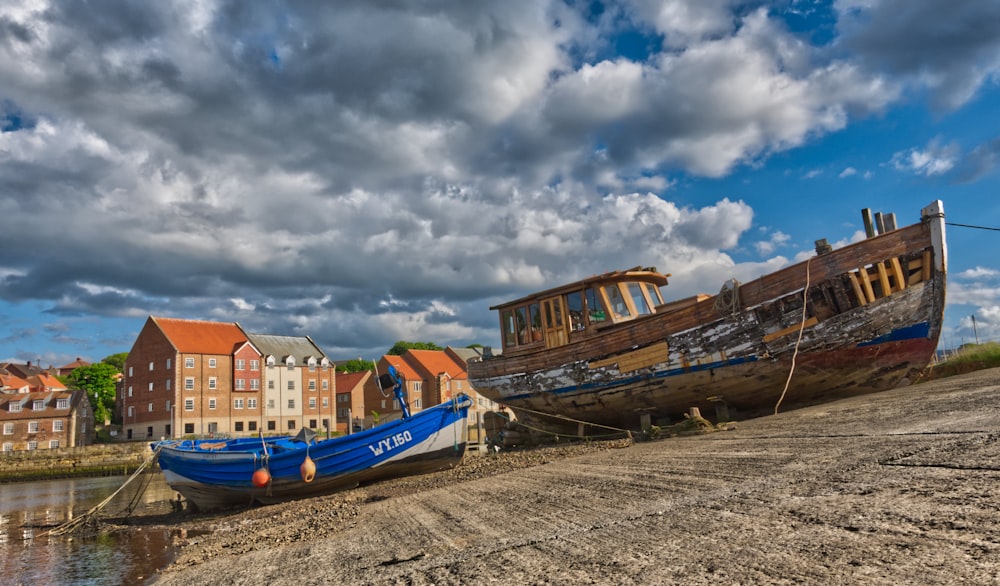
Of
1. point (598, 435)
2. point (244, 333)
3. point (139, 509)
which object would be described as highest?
point (244, 333)

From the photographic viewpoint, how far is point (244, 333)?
6328cm

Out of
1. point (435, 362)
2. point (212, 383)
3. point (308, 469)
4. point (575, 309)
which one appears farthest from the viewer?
point (435, 362)

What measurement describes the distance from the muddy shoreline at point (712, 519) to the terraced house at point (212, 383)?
4819cm

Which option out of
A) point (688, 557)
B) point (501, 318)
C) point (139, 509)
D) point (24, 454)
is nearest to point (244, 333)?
point (24, 454)

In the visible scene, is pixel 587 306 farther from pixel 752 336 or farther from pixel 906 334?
pixel 906 334

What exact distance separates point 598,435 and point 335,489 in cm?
658

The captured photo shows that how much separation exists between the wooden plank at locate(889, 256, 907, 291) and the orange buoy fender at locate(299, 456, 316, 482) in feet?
42.4

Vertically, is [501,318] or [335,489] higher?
[501,318]

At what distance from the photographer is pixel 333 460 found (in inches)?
535

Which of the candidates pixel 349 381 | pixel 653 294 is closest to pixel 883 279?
pixel 653 294

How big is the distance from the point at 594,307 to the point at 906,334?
6.88 metres

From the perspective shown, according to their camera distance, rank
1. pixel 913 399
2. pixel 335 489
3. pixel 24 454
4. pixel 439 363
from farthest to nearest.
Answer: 1. pixel 439 363
2. pixel 24 454
3. pixel 335 489
4. pixel 913 399

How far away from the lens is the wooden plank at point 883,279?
463 inches

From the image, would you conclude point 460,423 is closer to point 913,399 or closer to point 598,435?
point 598,435
